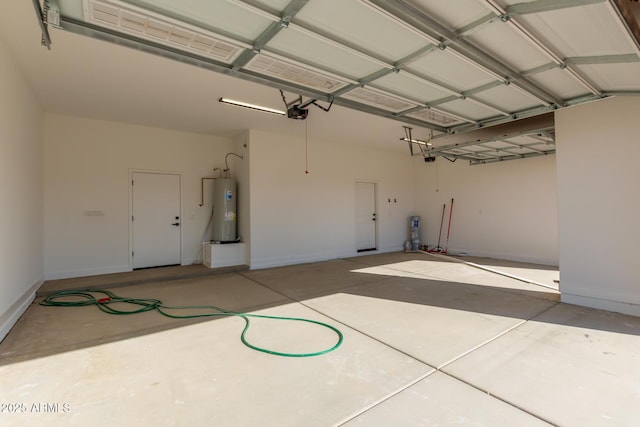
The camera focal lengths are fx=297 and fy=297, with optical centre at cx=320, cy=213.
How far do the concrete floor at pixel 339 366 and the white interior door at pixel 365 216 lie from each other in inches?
165

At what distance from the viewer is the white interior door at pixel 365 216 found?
8.52 metres

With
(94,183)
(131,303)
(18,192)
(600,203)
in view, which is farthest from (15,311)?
(600,203)

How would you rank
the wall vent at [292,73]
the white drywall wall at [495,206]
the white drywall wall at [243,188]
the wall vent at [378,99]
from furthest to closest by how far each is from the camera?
the white drywall wall at [495,206] < the white drywall wall at [243,188] < the wall vent at [378,99] < the wall vent at [292,73]

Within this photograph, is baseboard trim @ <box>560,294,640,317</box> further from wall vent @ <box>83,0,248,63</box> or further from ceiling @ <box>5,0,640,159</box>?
wall vent @ <box>83,0,248,63</box>

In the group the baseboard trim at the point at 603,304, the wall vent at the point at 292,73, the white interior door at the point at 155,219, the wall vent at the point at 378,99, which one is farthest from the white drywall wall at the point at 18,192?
the baseboard trim at the point at 603,304

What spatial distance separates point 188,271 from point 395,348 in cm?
461

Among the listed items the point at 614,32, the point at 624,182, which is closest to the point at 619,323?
the point at 624,182

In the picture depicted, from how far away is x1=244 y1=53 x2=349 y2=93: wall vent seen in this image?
277 centimetres

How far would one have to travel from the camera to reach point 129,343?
2.87 m

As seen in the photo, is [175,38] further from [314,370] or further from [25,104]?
[25,104]

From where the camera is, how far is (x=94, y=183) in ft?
18.6

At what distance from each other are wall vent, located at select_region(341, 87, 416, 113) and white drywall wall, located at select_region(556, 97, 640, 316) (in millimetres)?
2285

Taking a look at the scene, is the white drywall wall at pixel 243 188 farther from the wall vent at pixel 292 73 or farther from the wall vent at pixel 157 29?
the wall vent at pixel 157 29

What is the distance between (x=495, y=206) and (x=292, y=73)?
697 centimetres
